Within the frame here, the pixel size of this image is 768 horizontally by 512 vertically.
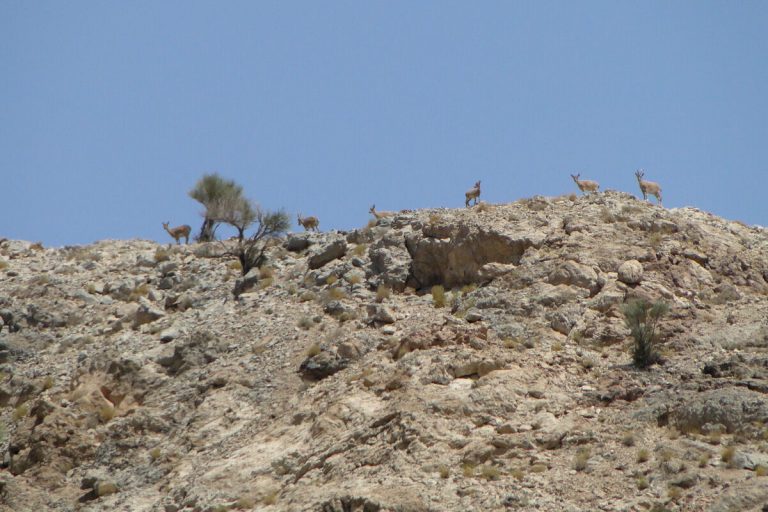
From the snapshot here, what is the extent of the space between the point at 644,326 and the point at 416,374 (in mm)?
4574

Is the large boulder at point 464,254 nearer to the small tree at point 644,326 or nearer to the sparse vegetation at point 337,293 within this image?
the sparse vegetation at point 337,293

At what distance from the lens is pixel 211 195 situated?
135ft

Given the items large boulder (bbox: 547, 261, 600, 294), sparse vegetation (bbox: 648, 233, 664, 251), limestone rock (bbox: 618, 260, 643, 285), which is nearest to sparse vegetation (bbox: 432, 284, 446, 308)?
large boulder (bbox: 547, 261, 600, 294)

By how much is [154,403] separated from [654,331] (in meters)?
10.5

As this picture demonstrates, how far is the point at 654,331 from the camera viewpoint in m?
23.6

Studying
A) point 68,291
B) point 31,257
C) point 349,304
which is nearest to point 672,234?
point 349,304

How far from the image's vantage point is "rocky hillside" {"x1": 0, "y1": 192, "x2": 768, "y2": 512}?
19453 mm

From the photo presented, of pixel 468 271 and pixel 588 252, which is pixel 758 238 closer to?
pixel 588 252

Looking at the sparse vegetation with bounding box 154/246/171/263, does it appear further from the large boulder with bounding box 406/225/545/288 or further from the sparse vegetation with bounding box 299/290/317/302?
the large boulder with bounding box 406/225/545/288

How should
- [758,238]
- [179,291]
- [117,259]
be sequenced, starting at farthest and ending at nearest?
1. [117,259]
2. [179,291]
3. [758,238]

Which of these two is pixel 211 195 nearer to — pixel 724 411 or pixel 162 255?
pixel 162 255

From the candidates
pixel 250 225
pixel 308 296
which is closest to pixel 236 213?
pixel 250 225

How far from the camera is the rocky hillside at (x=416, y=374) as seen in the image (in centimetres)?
1945

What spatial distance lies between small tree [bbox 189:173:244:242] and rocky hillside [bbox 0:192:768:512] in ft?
18.6
